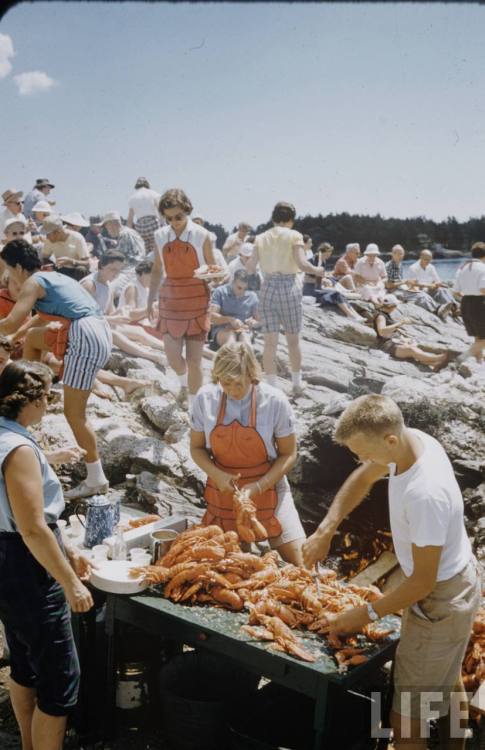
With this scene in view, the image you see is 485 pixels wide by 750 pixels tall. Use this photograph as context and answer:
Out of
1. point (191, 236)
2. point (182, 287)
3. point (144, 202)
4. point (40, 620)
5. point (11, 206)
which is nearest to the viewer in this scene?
point (40, 620)

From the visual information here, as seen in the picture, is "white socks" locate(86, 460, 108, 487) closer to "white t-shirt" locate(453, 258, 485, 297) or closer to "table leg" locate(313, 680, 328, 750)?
"table leg" locate(313, 680, 328, 750)

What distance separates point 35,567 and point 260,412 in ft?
5.15

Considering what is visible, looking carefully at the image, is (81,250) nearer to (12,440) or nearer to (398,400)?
(398,400)

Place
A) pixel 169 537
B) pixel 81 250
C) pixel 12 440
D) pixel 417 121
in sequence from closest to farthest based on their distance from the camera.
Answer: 1. pixel 12 440
2. pixel 169 537
3. pixel 417 121
4. pixel 81 250

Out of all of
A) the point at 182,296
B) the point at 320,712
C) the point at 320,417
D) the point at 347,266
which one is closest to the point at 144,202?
the point at 182,296

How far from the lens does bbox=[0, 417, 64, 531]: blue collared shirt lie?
255cm

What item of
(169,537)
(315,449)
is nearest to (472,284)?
(315,449)

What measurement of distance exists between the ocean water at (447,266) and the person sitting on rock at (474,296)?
52 millimetres

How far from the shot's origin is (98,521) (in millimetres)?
3518

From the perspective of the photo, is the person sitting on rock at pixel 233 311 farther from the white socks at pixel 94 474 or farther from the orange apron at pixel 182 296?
the white socks at pixel 94 474

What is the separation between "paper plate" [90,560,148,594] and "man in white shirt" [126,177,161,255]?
3934mm

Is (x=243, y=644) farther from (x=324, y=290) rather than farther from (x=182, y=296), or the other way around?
(x=324, y=290)

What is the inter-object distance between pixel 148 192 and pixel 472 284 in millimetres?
3054

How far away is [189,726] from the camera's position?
9.97 feet
